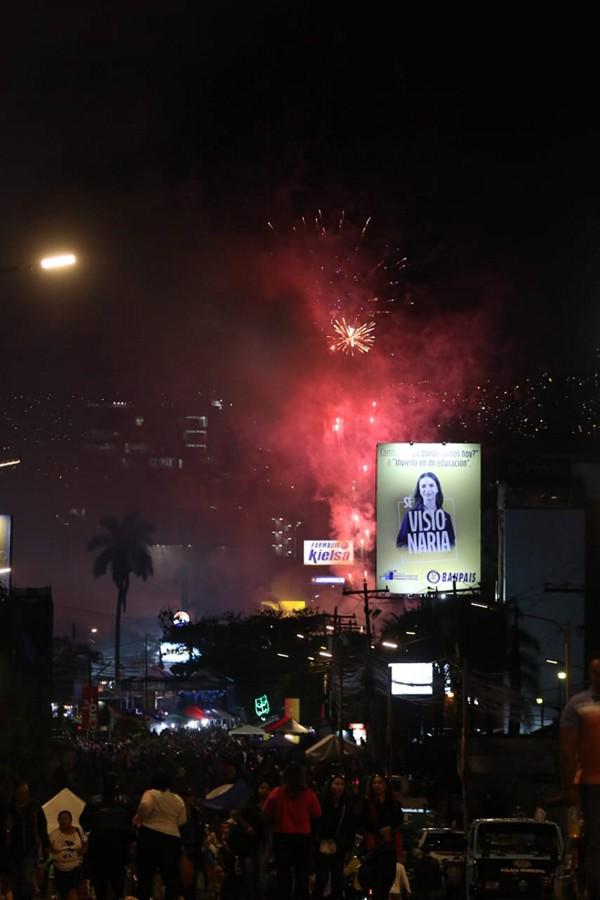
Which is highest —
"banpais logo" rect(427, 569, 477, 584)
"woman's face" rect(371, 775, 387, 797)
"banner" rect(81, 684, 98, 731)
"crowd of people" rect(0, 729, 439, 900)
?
"banpais logo" rect(427, 569, 477, 584)

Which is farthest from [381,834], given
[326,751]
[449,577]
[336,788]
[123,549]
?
[123,549]

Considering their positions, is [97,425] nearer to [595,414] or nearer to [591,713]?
[595,414]

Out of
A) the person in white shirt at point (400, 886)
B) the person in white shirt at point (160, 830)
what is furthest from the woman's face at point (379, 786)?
the person in white shirt at point (160, 830)

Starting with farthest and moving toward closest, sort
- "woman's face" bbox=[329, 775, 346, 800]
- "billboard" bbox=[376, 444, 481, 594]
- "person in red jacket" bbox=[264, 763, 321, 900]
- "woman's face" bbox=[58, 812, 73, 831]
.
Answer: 1. "billboard" bbox=[376, 444, 481, 594]
2. "woman's face" bbox=[58, 812, 73, 831]
3. "woman's face" bbox=[329, 775, 346, 800]
4. "person in red jacket" bbox=[264, 763, 321, 900]

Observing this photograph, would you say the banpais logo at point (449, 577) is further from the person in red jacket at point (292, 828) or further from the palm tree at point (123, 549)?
the palm tree at point (123, 549)

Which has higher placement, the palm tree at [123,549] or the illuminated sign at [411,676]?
the palm tree at [123,549]

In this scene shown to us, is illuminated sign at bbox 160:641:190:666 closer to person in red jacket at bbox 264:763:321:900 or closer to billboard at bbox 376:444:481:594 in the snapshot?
billboard at bbox 376:444:481:594

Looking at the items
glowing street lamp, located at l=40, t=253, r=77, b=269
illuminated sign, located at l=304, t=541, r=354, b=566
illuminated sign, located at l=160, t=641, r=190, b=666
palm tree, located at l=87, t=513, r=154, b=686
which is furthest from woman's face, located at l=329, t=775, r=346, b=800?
palm tree, located at l=87, t=513, r=154, b=686
